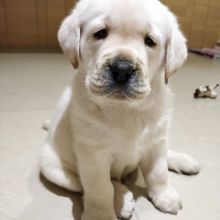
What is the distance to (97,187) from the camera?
1095 mm

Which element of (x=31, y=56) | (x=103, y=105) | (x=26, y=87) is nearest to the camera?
(x=103, y=105)

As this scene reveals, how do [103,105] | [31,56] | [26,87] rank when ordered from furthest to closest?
1. [31,56]
2. [26,87]
3. [103,105]

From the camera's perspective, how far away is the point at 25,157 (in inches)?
57.5

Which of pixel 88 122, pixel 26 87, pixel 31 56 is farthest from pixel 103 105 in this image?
pixel 31 56

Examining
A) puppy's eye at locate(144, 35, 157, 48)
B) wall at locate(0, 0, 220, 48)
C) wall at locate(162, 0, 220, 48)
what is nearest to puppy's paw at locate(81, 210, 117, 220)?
puppy's eye at locate(144, 35, 157, 48)

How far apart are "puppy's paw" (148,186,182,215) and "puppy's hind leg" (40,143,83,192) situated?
0.84 feet

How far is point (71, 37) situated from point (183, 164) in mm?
689

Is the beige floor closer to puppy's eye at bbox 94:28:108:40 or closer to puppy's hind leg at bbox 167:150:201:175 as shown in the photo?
puppy's hind leg at bbox 167:150:201:175

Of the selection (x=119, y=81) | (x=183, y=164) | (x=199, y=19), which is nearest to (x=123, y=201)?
(x=183, y=164)

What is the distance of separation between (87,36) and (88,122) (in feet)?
0.82

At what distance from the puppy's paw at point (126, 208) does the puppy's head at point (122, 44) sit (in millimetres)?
403

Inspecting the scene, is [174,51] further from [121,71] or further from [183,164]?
[183,164]

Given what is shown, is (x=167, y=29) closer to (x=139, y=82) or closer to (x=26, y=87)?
(x=139, y=82)

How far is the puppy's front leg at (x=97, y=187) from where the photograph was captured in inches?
42.3
